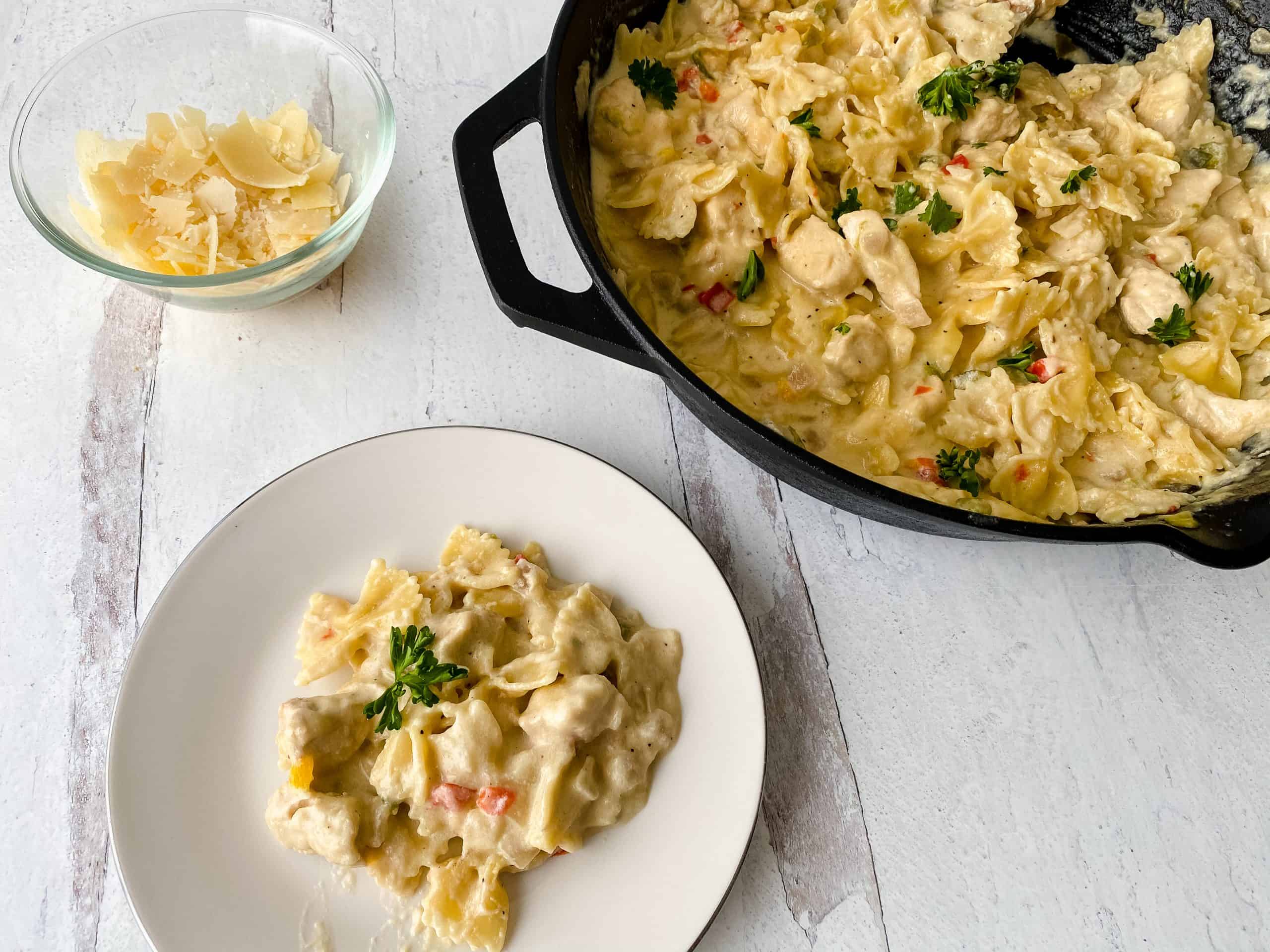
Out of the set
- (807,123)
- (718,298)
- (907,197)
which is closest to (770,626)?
(718,298)

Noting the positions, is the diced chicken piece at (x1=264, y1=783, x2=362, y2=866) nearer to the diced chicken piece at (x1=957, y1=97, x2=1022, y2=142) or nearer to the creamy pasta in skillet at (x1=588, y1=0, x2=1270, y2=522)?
the creamy pasta in skillet at (x1=588, y1=0, x2=1270, y2=522)

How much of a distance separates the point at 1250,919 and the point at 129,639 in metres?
2.18

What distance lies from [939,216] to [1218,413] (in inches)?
25.0

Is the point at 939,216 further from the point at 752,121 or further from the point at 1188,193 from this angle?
the point at 1188,193

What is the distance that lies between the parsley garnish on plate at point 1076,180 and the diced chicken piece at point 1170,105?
12.8 inches

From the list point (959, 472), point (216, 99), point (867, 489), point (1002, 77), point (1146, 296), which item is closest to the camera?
point (867, 489)

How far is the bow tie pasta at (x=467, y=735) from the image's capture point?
1.54 meters

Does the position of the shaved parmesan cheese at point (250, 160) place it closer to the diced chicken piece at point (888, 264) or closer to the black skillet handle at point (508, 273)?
the black skillet handle at point (508, 273)

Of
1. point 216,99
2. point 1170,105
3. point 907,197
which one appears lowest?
point 216,99

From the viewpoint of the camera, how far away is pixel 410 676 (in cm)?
157

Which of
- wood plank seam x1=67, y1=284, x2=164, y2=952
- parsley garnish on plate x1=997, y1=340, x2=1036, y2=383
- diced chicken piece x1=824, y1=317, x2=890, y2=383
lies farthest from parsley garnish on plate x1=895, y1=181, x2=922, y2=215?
wood plank seam x1=67, y1=284, x2=164, y2=952

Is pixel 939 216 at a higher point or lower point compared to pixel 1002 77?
lower

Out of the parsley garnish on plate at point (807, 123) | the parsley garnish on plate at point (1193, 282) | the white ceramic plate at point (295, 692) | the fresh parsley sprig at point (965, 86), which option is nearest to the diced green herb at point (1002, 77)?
the fresh parsley sprig at point (965, 86)

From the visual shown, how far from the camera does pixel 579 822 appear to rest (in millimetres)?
1579
